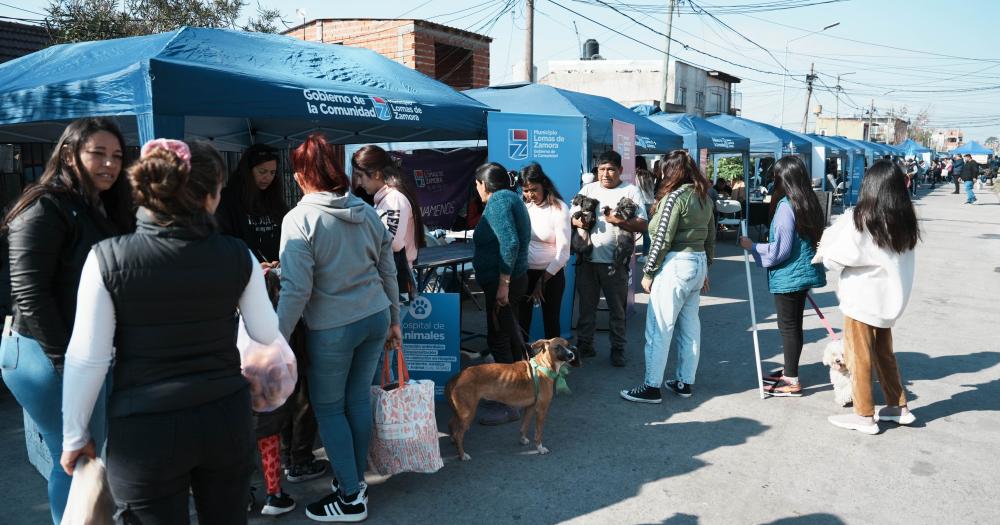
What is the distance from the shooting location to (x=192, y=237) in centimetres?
184

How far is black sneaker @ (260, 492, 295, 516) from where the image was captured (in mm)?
3314

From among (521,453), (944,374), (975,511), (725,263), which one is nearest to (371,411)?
(521,453)

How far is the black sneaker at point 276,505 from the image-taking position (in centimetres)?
331

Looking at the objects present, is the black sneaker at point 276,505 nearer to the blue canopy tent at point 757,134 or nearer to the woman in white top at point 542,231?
the woman in white top at point 542,231

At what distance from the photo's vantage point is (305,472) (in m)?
3.76

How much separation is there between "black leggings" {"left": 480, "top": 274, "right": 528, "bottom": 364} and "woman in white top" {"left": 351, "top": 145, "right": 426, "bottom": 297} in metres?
0.73

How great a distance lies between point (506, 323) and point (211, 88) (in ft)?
8.19

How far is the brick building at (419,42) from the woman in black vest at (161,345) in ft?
32.3

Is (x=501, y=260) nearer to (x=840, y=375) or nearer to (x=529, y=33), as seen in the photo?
(x=840, y=375)

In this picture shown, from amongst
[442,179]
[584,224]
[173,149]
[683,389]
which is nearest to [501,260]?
[584,224]

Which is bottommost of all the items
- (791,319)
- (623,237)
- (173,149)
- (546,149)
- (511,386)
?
(511,386)

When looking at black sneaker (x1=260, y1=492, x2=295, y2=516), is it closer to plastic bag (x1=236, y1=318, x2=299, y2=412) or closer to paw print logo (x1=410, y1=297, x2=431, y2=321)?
plastic bag (x1=236, y1=318, x2=299, y2=412)

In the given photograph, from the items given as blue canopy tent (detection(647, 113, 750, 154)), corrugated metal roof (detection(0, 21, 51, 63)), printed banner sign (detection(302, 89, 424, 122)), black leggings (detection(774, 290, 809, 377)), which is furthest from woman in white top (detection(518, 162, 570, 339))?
corrugated metal roof (detection(0, 21, 51, 63))

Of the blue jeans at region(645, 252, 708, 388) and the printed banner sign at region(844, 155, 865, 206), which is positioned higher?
the printed banner sign at region(844, 155, 865, 206)
